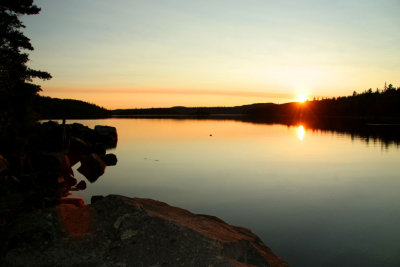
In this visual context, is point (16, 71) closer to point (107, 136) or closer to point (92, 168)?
point (92, 168)

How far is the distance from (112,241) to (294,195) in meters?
11.8

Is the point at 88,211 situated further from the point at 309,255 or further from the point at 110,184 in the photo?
the point at 110,184

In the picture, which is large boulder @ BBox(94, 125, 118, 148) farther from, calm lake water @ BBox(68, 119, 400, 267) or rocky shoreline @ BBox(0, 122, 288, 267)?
rocky shoreline @ BBox(0, 122, 288, 267)

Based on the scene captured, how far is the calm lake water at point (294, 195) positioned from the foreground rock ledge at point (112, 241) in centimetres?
368

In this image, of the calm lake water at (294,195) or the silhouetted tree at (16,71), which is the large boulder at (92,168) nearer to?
the calm lake water at (294,195)

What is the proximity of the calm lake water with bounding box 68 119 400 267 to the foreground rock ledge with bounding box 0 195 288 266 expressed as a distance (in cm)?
368

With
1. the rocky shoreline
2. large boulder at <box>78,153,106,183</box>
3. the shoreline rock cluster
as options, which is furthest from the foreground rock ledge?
large boulder at <box>78,153,106,183</box>

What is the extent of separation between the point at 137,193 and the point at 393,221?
11.8 m

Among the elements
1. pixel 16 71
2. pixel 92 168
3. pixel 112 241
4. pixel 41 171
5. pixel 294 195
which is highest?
pixel 16 71

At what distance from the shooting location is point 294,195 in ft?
50.0

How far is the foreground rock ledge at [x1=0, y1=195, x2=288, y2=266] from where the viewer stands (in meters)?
5.19

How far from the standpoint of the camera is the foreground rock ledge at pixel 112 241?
5191mm

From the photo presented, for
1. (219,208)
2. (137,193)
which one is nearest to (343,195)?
(219,208)

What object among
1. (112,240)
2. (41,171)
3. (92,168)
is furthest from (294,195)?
(41,171)
